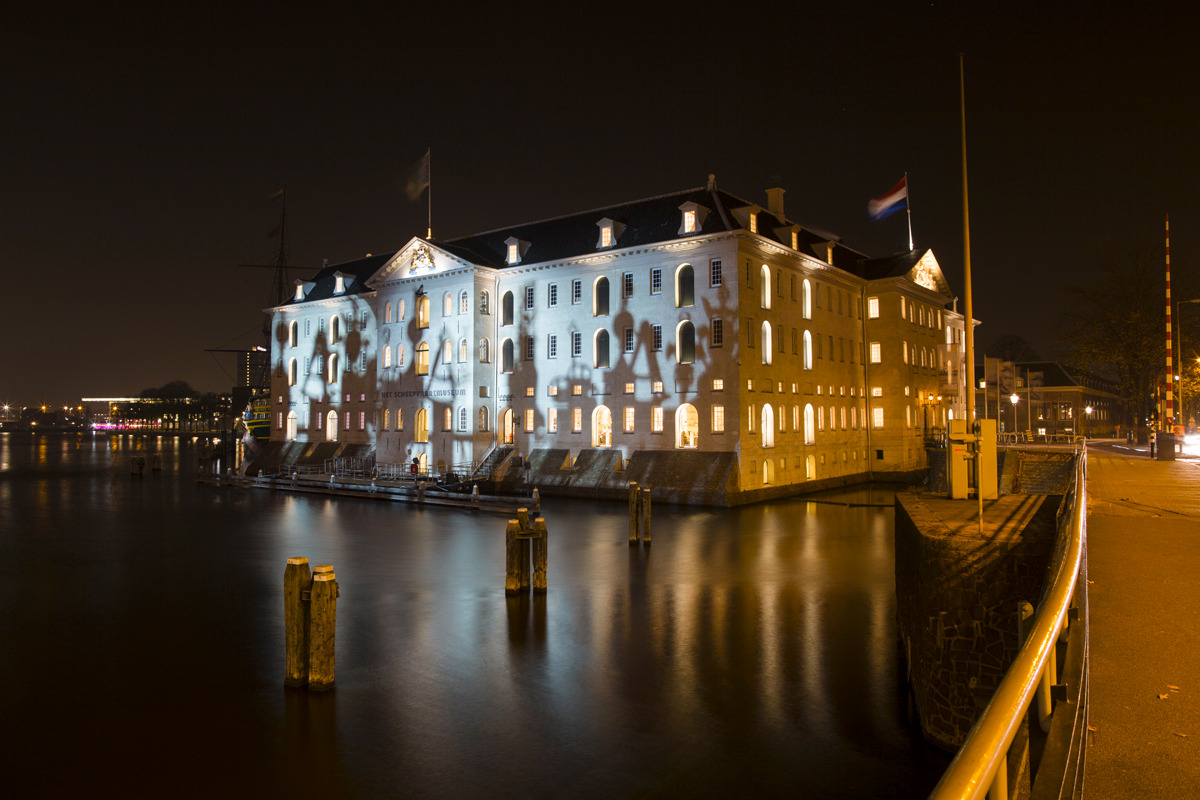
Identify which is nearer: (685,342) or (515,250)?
(685,342)

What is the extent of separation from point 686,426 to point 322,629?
3036cm

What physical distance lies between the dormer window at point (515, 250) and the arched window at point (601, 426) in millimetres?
10584

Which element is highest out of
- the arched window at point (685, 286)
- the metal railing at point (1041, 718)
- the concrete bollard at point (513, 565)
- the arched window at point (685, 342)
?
the arched window at point (685, 286)

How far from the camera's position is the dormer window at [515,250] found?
1903 inches

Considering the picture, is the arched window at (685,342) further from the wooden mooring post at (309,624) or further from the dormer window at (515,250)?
the wooden mooring post at (309,624)

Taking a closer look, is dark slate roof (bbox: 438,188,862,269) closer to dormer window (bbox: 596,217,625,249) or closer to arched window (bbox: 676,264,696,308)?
dormer window (bbox: 596,217,625,249)

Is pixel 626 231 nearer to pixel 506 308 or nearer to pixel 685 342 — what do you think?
pixel 685 342

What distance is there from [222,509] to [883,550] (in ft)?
100

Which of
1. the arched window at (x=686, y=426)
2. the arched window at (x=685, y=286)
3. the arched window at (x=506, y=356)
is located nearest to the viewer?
the arched window at (x=685, y=286)

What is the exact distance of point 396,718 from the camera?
12281 mm

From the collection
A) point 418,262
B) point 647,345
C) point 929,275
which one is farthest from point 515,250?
point 929,275

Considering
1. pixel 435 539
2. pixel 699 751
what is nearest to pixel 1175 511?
pixel 699 751

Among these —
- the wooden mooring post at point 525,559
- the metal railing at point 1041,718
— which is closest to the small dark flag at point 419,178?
the wooden mooring post at point 525,559

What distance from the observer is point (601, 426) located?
44.7 metres
